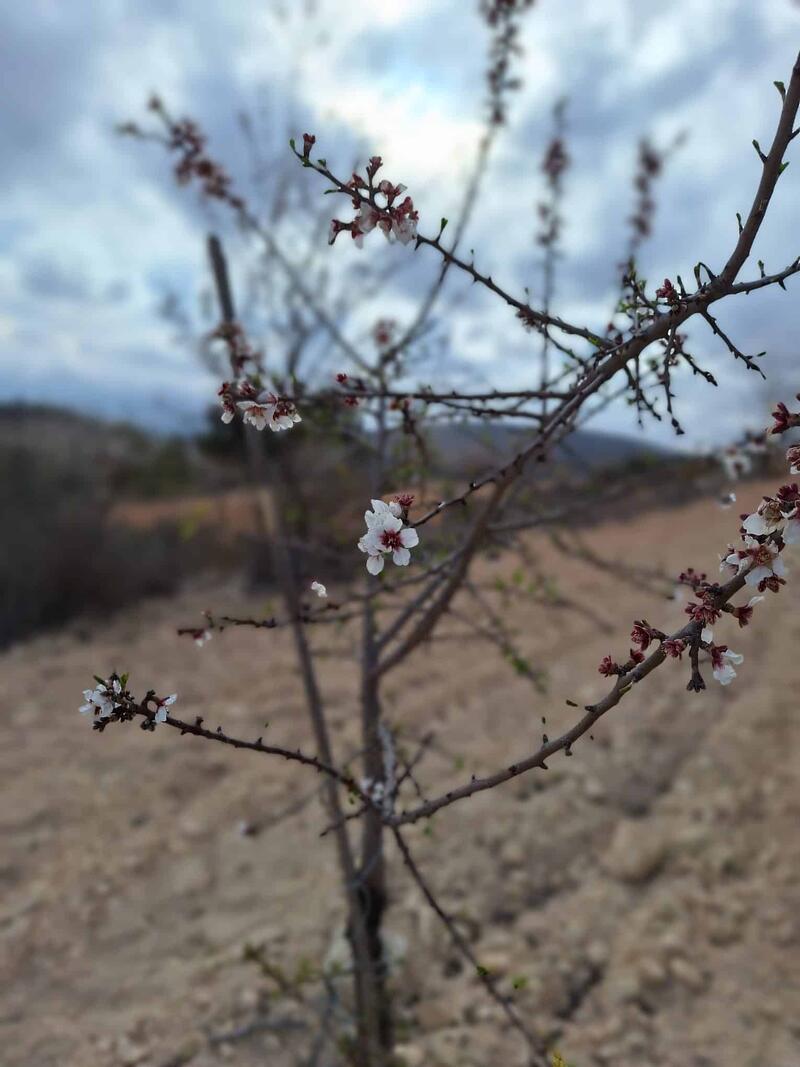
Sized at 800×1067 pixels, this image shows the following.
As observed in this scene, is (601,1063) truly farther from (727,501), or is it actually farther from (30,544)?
(30,544)

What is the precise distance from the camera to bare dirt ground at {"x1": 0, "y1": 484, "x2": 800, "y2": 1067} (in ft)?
9.82

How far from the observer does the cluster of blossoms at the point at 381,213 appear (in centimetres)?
123

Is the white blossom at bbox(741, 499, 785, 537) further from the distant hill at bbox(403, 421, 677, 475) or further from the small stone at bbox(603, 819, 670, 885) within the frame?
the small stone at bbox(603, 819, 670, 885)

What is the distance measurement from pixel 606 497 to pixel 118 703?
1.88 m

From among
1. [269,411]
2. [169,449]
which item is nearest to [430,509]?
[269,411]

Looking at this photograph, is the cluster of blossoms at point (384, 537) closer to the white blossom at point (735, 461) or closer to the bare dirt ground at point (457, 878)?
the bare dirt ground at point (457, 878)

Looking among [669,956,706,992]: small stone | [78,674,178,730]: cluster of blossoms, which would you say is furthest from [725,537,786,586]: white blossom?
[669,956,706,992]: small stone

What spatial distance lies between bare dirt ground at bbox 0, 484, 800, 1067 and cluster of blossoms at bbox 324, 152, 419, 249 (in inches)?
56.9

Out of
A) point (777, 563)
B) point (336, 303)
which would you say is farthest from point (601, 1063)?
point (336, 303)

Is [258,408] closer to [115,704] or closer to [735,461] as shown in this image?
[115,704]

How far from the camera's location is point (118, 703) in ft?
3.85

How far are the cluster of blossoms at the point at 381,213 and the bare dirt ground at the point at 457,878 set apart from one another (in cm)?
145

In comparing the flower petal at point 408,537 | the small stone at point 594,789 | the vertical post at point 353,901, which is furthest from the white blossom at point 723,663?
the small stone at point 594,789

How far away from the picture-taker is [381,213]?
4.07 feet
